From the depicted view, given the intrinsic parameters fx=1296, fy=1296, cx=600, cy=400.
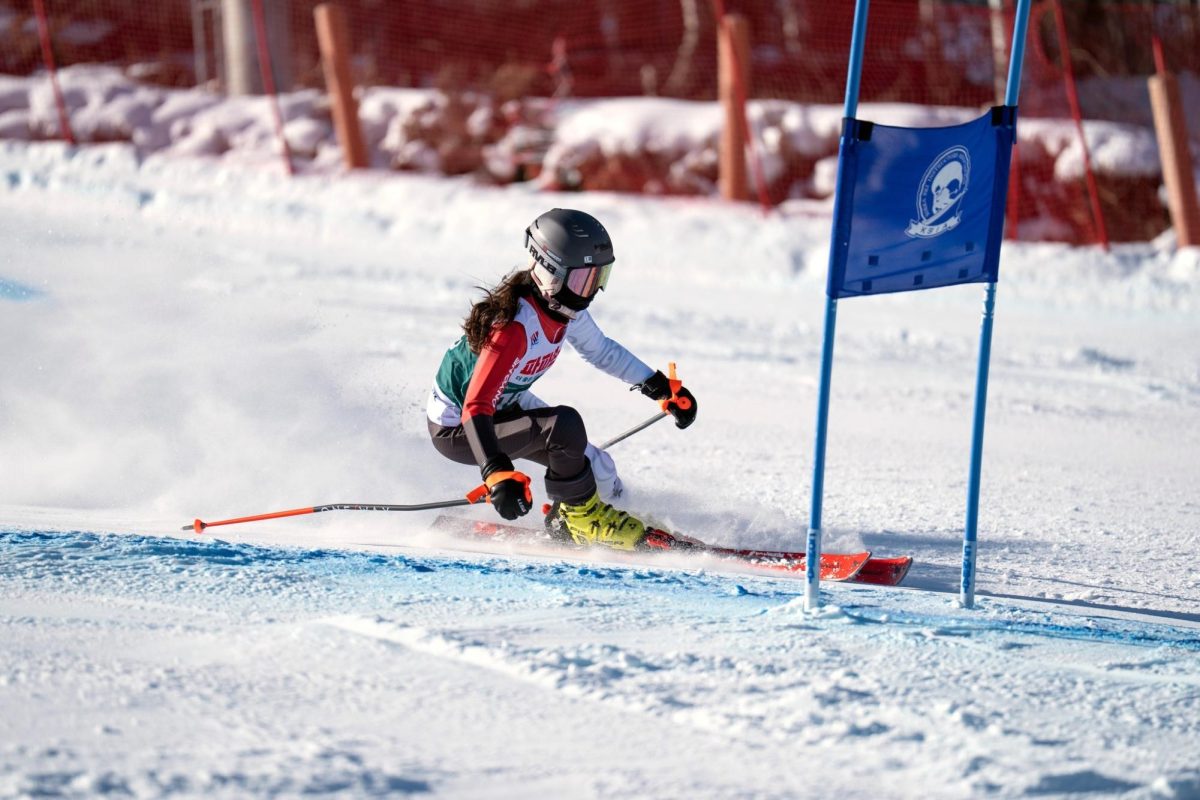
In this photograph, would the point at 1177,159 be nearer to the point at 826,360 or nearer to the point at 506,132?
the point at 506,132

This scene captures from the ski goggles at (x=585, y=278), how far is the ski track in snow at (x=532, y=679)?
1.12m

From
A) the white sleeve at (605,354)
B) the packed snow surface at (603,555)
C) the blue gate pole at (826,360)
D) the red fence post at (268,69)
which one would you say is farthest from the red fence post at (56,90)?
the blue gate pole at (826,360)

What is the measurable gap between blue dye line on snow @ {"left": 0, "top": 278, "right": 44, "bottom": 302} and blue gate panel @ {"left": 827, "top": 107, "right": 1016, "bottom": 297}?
5403 millimetres

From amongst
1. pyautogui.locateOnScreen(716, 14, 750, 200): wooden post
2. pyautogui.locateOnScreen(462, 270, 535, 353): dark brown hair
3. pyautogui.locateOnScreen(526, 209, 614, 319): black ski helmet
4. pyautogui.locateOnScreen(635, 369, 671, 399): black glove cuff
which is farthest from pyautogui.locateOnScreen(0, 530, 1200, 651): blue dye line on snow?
pyautogui.locateOnScreen(716, 14, 750, 200): wooden post

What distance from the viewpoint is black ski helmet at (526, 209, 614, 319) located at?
4746mm

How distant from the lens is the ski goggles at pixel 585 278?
4789 mm

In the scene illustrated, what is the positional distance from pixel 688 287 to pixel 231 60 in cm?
765

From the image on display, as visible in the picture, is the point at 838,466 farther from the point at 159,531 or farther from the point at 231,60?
the point at 231,60

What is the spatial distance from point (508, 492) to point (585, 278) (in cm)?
93

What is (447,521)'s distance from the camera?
5.35m

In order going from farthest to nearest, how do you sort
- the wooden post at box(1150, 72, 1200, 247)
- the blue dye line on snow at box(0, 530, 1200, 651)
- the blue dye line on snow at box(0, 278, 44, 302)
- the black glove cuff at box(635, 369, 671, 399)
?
the wooden post at box(1150, 72, 1200, 247)
the blue dye line on snow at box(0, 278, 44, 302)
the black glove cuff at box(635, 369, 671, 399)
the blue dye line on snow at box(0, 530, 1200, 651)

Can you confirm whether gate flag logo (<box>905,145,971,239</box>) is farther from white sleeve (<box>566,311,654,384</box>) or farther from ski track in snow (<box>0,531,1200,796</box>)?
white sleeve (<box>566,311,654,384</box>)

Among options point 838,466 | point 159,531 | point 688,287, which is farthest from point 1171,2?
point 159,531

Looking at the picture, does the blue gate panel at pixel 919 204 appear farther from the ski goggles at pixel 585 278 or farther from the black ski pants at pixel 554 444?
the black ski pants at pixel 554 444
